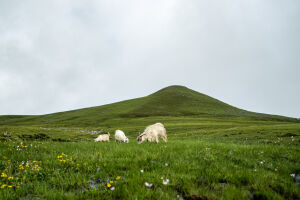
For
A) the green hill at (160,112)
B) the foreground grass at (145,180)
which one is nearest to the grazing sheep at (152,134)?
the foreground grass at (145,180)

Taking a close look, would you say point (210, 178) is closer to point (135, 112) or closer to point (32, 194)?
point (32, 194)

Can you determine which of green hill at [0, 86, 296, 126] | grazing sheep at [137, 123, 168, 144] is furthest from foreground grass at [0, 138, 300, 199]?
green hill at [0, 86, 296, 126]

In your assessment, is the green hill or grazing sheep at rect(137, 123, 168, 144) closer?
grazing sheep at rect(137, 123, 168, 144)

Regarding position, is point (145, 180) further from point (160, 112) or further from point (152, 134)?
point (160, 112)

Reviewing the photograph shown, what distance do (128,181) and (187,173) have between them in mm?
1981

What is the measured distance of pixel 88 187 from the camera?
467 cm

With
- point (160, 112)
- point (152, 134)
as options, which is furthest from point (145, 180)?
point (160, 112)

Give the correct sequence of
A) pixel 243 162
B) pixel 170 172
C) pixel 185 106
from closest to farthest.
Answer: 1. pixel 170 172
2. pixel 243 162
3. pixel 185 106

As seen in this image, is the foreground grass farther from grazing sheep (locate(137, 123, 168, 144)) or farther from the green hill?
the green hill

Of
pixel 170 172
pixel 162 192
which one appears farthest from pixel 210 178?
pixel 162 192

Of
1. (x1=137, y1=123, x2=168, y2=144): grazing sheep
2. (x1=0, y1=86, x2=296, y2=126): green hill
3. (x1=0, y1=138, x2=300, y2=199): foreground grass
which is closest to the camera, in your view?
(x1=0, y1=138, x2=300, y2=199): foreground grass

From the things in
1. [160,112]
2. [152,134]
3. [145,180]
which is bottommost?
[145,180]

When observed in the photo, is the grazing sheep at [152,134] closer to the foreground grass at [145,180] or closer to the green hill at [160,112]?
the foreground grass at [145,180]

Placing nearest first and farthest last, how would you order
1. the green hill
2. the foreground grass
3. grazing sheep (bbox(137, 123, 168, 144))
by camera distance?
the foreground grass
grazing sheep (bbox(137, 123, 168, 144))
the green hill
